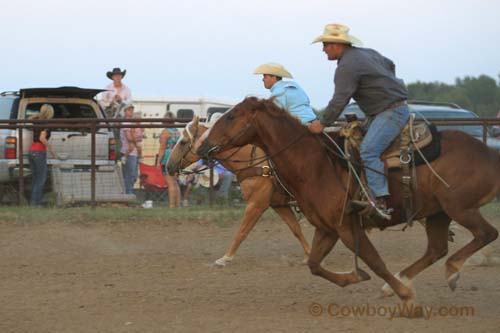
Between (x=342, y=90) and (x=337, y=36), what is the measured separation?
20.5 inches

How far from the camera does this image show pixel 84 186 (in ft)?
49.9

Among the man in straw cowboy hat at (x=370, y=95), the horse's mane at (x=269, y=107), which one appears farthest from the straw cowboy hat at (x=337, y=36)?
the horse's mane at (x=269, y=107)

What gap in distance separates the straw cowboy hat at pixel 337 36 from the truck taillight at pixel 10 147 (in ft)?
26.0

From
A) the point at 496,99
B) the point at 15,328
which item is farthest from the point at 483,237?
the point at 496,99

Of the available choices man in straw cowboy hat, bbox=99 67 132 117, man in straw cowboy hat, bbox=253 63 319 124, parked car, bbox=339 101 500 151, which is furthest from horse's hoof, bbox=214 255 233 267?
man in straw cowboy hat, bbox=99 67 132 117

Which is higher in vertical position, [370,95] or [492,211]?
[370,95]

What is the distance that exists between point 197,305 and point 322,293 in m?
1.36

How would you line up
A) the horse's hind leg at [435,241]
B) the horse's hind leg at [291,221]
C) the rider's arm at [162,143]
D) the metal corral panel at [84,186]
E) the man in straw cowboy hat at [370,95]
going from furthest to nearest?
1. the rider's arm at [162,143]
2. the metal corral panel at [84,186]
3. the horse's hind leg at [291,221]
4. the horse's hind leg at [435,241]
5. the man in straw cowboy hat at [370,95]

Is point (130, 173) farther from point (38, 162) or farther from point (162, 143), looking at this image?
point (38, 162)

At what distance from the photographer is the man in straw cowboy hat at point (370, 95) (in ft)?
26.5

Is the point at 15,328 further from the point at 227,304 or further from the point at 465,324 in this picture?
the point at 465,324

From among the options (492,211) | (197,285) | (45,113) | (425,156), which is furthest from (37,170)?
(425,156)

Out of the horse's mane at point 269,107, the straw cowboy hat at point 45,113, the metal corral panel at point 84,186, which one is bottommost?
the metal corral panel at point 84,186

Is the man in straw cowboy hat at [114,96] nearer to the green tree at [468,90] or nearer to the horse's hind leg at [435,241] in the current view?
the horse's hind leg at [435,241]
